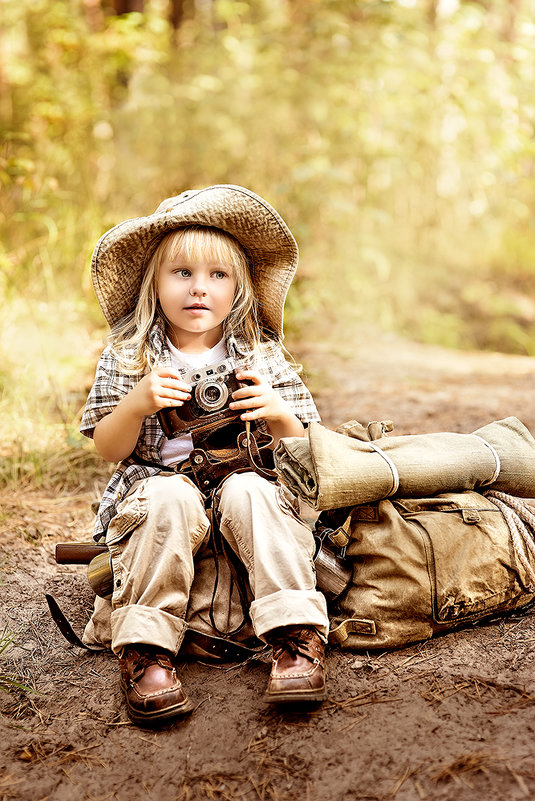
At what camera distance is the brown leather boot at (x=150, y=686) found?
1.82 m

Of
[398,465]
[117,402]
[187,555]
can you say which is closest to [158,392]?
[117,402]

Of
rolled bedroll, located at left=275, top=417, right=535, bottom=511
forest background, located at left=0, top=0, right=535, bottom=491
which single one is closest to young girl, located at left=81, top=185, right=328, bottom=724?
rolled bedroll, located at left=275, top=417, right=535, bottom=511

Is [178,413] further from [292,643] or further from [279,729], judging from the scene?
[279,729]

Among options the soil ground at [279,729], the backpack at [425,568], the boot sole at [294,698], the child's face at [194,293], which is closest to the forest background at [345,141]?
the child's face at [194,293]

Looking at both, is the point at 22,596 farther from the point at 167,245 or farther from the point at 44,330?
the point at 44,330

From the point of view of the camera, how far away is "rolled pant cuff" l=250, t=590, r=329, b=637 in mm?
1918

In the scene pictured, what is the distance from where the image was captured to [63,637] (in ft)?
7.60

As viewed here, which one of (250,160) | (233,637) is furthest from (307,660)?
(250,160)

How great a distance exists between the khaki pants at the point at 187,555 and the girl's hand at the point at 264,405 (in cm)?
24

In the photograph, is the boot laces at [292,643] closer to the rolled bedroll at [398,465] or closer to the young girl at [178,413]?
the young girl at [178,413]

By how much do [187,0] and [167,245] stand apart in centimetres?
999

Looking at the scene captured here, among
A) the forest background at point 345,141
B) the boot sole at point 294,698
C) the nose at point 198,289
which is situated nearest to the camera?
the boot sole at point 294,698

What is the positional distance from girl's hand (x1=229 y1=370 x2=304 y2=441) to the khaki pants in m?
0.24

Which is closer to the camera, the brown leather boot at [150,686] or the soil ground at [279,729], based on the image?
the soil ground at [279,729]
